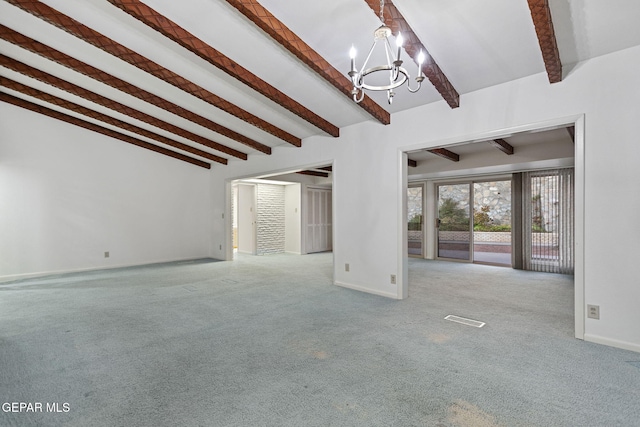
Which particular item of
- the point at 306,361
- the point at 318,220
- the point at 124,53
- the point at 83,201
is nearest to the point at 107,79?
the point at 124,53

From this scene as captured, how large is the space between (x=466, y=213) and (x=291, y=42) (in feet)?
20.5

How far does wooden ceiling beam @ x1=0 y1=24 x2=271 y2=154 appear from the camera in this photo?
3.43 meters

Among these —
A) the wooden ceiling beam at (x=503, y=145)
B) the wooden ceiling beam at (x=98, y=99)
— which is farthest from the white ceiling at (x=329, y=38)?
the wooden ceiling beam at (x=503, y=145)

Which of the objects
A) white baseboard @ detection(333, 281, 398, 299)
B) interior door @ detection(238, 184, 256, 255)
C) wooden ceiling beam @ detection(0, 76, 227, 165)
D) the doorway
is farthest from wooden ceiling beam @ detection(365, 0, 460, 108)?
interior door @ detection(238, 184, 256, 255)

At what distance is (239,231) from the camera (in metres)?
9.38

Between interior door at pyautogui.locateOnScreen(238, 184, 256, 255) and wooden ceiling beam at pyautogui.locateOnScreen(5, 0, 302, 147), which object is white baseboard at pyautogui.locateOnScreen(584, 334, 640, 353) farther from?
interior door at pyautogui.locateOnScreen(238, 184, 256, 255)

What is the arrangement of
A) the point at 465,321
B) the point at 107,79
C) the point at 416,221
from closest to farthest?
the point at 465,321
the point at 107,79
the point at 416,221

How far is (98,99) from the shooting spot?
4746 mm

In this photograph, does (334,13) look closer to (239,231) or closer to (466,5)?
(466,5)

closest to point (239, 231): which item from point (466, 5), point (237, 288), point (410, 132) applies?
point (237, 288)

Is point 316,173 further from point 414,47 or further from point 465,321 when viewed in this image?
point 414,47

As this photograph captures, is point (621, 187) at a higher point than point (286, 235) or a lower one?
higher

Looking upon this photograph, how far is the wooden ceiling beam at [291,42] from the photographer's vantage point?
7.91ft

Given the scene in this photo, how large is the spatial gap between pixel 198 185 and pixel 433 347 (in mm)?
6861
